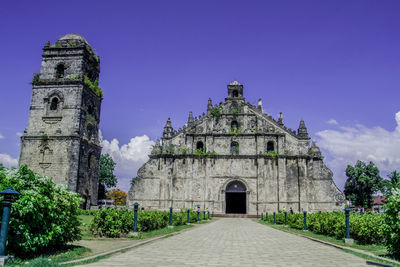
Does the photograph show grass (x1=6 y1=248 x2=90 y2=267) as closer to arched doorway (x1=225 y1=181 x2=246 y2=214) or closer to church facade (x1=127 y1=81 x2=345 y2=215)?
church facade (x1=127 y1=81 x2=345 y2=215)

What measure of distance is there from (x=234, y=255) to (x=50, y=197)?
16.9 ft

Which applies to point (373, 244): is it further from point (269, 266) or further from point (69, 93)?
point (69, 93)

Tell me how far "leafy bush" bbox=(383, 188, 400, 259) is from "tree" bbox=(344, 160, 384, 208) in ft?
174

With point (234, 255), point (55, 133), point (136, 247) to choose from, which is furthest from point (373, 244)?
point (55, 133)

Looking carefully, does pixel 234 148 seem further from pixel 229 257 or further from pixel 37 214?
pixel 37 214

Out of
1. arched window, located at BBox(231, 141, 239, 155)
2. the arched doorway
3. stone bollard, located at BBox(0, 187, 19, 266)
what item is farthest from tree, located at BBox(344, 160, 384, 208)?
stone bollard, located at BBox(0, 187, 19, 266)

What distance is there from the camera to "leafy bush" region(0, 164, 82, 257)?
23.1 ft

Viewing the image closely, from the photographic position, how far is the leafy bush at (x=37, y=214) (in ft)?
23.1

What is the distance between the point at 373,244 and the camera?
11.6 metres

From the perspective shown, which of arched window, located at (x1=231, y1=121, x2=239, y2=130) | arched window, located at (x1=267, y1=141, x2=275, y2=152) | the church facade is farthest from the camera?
arched window, located at (x1=231, y1=121, x2=239, y2=130)

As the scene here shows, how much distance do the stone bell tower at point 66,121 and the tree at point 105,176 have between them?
71.8 ft

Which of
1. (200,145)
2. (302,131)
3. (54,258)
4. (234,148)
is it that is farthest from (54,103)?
(54,258)

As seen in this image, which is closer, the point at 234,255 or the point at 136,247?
the point at 234,255

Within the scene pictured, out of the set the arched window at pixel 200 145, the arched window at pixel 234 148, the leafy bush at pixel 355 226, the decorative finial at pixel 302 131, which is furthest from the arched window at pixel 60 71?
the leafy bush at pixel 355 226
